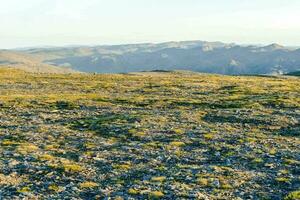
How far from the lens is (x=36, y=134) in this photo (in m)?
44.8

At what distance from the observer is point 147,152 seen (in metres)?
38.4

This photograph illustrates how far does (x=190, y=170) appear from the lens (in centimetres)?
3303

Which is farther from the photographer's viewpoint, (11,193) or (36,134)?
(36,134)

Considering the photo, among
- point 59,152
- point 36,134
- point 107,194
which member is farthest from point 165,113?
point 107,194

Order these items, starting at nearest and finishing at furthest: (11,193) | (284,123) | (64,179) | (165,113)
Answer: (11,193) < (64,179) < (284,123) < (165,113)

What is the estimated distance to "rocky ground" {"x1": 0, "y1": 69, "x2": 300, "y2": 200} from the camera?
28.9m

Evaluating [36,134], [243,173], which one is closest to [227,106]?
[36,134]

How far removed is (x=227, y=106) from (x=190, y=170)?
3652cm

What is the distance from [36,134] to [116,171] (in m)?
14.8

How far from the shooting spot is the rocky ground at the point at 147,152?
2892 centimetres

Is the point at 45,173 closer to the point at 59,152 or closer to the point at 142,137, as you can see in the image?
the point at 59,152

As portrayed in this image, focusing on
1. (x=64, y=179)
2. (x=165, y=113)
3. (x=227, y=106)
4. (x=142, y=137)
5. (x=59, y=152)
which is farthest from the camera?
(x=227, y=106)

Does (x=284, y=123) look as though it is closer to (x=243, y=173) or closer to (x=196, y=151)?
(x=196, y=151)

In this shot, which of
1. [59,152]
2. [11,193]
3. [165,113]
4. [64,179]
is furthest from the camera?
[165,113]
